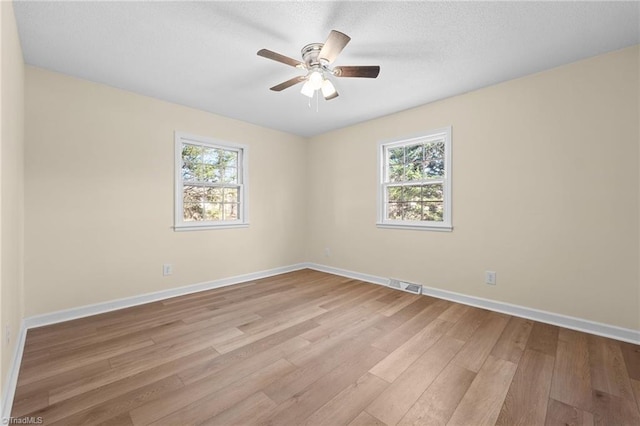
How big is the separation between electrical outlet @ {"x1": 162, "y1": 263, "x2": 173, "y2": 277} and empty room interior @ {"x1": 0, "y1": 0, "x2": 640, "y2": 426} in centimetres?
6

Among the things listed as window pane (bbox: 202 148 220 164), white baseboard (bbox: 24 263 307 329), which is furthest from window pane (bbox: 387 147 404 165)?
white baseboard (bbox: 24 263 307 329)

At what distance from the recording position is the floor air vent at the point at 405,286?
352 centimetres

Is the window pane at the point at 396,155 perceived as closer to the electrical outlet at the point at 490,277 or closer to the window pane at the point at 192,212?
the electrical outlet at the point at 490,277

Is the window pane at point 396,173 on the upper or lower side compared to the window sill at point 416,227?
upper

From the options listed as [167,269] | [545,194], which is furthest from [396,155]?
[167,269]

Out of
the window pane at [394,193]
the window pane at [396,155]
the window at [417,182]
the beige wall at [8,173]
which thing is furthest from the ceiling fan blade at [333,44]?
the window pane at [394,193]

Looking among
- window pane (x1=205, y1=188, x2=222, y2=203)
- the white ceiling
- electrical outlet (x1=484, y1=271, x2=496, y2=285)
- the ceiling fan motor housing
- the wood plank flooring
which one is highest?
the white ceiling

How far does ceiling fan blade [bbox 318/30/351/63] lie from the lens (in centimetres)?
→ 168

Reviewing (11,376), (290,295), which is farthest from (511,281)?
(11,376)

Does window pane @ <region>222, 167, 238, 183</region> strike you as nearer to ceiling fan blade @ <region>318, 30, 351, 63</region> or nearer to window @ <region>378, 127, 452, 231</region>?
window @ <region>378, 127, 452, 231</region>

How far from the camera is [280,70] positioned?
2617 millimetres

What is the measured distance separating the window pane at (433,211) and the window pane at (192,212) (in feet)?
10.1

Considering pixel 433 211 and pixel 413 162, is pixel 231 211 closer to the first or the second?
pixel 413 162

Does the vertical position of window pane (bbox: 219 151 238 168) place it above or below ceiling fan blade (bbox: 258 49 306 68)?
below
